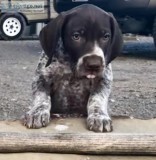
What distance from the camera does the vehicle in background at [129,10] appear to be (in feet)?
37.8

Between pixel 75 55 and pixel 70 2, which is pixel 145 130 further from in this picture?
pixel 70 2

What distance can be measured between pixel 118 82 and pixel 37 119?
4.96 meters

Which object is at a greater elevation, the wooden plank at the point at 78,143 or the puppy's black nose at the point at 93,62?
the puppy's black nose at the point at 93,62

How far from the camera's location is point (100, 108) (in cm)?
461

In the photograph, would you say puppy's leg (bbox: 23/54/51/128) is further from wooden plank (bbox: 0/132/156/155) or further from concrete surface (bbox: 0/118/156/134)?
wooden plank (bbox: 0/132/156/155)

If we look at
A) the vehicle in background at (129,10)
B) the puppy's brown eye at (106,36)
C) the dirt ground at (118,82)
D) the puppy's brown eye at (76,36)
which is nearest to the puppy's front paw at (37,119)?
the puppy's brown eye at (76,36)

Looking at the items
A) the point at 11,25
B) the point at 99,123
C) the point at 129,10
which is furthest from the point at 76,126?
the point at 11,25

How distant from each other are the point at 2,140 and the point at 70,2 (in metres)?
7.87

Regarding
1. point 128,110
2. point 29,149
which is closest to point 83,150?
point 29,149

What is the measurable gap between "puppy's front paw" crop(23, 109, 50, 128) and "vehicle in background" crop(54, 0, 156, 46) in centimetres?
712

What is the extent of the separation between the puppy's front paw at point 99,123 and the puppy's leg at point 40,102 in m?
0.34

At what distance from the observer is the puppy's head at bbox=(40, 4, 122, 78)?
14.5 ft

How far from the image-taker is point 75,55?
461 cm

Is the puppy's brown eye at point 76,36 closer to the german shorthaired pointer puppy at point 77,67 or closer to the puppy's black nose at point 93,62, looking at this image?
the german shorthaired pointer puppy at point 77,67
